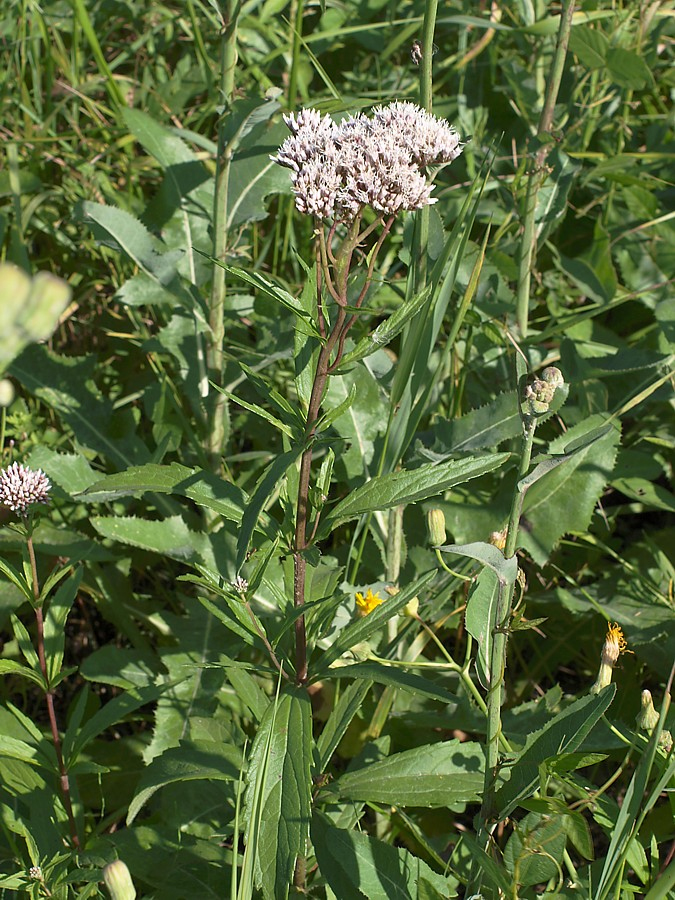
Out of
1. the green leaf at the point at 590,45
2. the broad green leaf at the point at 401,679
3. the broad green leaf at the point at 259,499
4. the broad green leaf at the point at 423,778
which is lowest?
the broad green leaf at the point at 423,778

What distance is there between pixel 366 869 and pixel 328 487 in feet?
2.41

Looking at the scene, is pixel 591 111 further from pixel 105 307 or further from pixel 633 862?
pixel 633 862

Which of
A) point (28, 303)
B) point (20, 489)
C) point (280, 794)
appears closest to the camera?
point (28, 303)

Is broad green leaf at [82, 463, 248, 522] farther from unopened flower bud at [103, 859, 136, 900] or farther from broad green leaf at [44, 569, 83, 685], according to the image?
unopened flower bud at [103, 859, 136, 900]

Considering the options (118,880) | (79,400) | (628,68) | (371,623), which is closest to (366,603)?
(371,623)

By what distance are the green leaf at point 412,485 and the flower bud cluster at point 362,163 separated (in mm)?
466

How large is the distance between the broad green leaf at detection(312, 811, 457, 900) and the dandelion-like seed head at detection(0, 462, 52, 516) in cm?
90

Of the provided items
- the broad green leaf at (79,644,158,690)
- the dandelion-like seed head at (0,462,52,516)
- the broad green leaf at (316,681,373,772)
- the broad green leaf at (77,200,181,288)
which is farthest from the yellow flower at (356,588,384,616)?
the broad green leaf at (77,200,181,288)

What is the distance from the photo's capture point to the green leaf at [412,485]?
5.25 ft

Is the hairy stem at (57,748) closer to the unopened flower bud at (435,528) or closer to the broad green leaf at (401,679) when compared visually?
the broad green leaf at (401,679)

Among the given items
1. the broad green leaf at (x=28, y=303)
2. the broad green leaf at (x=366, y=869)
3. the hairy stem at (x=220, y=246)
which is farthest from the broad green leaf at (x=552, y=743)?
the hairy stem at (x=220, y=246)

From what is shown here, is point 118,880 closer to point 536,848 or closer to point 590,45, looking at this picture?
point 536,848

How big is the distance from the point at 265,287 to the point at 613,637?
934 mm

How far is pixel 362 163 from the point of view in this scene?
158 centimetres
